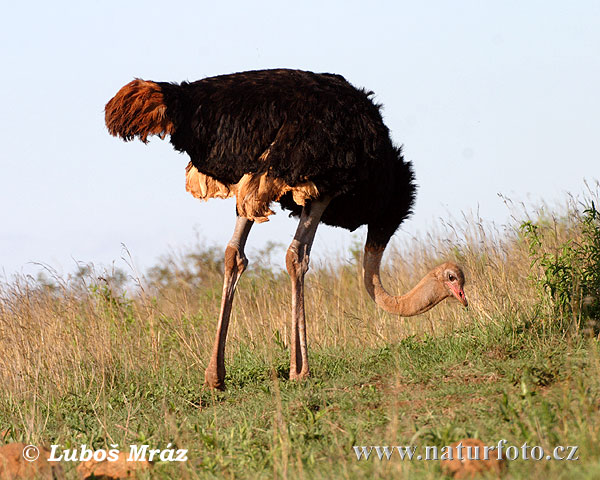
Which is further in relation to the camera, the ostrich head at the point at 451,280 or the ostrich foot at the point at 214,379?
the ostrich head at the point at 451,280

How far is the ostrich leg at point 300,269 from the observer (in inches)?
253

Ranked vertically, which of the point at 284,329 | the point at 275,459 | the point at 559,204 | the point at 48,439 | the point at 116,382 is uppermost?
the point at 559,204

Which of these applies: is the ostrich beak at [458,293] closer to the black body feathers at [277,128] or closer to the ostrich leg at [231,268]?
the black body feathers at [277,128]

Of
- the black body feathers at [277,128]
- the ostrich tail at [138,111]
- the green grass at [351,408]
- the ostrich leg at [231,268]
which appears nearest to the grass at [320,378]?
the green grass at [351,408]

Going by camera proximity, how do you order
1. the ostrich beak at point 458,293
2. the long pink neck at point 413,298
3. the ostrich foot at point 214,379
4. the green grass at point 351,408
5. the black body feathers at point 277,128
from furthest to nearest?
the long pink neck at point 413,298 < the ostrich beak at point 458,293 < the ostrich foot at point 214,379 < the black body feathers at point 277,128 < the green grass at point 351,408

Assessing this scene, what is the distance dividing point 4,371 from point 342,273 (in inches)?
224

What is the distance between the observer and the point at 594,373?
5.03m

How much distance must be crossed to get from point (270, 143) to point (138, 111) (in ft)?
3.36

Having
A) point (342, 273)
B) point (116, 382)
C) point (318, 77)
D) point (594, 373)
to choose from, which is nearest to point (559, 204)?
point (342, 273)

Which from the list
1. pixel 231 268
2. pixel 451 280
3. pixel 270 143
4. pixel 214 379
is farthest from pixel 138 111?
pixel 451 280

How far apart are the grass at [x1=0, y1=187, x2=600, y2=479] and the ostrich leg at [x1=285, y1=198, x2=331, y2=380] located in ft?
0.69

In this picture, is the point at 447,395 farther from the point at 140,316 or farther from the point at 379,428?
the point at 140,316

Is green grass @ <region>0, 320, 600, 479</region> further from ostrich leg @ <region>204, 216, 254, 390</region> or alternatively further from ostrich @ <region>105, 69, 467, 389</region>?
ostrich @ <region>105, 69, 467, 389</region>

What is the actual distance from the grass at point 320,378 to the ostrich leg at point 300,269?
0.21 m
